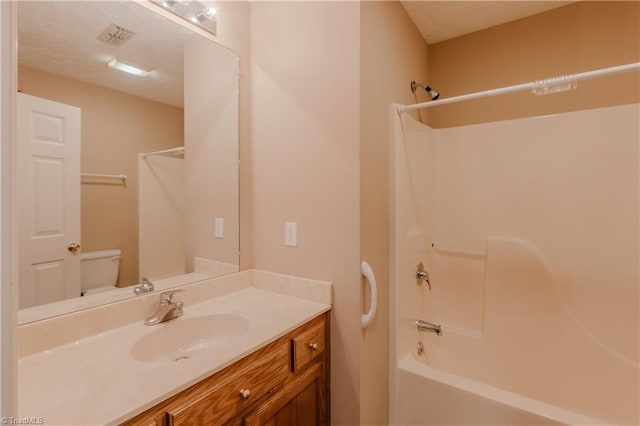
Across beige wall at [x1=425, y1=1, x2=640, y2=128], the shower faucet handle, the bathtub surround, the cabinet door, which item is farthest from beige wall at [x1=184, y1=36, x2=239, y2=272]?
beige wall at [x1=425, y1=1, x2=640, y2=128]

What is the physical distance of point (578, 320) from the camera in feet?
5.74

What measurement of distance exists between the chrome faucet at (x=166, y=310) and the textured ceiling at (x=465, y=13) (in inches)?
81.2

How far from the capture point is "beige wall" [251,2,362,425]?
134 cm

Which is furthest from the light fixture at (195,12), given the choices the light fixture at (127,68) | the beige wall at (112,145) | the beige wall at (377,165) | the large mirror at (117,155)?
the beige wall at (377,165)

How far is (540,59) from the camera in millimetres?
1916

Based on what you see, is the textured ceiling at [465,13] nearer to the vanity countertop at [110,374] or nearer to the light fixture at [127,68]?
the light fixture at [127,68]

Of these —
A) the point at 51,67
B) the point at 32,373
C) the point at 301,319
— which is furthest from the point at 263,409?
the point at 51,67

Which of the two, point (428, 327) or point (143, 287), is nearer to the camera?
point (143, 287)

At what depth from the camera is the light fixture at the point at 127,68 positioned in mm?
1187

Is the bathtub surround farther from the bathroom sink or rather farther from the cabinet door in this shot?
the bathroom sink

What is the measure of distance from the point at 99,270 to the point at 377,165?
1.28 meters

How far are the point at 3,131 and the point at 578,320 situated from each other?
2.50 metres

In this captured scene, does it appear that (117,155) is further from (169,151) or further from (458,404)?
(458,404)

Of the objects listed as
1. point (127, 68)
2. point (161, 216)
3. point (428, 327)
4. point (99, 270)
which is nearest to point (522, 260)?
point (428, 327)
